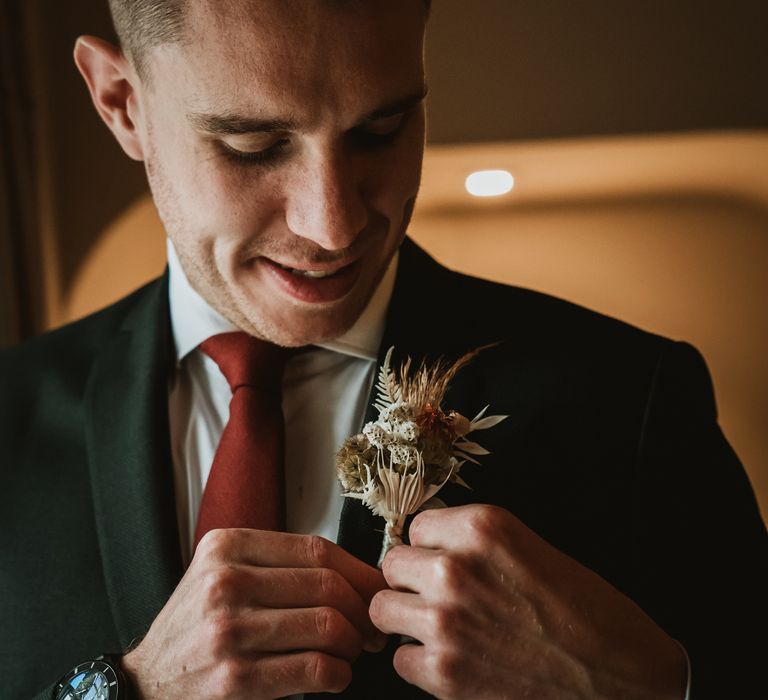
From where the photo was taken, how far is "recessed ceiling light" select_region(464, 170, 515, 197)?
2.41 metres

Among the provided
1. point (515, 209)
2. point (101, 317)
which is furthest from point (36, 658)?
point (515, 209)

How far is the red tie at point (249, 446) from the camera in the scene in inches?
52.9

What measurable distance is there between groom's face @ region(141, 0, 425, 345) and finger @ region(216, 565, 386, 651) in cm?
40

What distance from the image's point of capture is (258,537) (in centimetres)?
113

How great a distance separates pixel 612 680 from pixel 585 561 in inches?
11.8

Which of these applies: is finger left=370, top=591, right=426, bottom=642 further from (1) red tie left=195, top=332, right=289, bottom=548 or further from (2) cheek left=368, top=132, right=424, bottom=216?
(2) cheek left=368, top=132, right=424, bottom=216

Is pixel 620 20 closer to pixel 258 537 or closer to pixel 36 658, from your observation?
pixel 258 537

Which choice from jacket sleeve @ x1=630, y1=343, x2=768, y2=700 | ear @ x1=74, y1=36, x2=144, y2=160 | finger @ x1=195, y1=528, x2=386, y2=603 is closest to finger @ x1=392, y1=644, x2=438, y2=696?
finger @ x1=195, y1=528, x2=386, y2=603

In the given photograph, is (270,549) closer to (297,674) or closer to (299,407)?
(297,674)

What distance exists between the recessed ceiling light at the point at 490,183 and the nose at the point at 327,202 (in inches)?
48.1

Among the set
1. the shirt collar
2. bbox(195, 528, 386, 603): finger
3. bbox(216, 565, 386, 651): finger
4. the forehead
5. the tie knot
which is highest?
the forehead

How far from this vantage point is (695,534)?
1.39m

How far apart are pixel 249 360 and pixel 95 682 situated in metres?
0.54

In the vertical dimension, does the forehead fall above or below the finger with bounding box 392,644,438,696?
above
